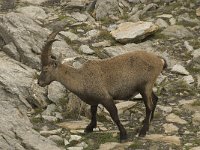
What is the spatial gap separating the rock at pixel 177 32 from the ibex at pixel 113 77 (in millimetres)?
5963

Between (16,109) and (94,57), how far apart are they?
504 cm

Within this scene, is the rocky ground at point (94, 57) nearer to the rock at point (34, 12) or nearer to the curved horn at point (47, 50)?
the rock at point (34, 12)

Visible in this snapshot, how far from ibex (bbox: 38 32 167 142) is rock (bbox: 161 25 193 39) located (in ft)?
19.6

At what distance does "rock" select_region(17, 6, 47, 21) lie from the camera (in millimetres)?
19359

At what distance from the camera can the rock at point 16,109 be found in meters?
10.3

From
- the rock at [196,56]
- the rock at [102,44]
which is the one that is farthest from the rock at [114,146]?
the rock at [102,44]

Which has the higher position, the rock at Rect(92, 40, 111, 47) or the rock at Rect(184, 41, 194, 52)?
the rock at Rect(184, 41, 194, 52)

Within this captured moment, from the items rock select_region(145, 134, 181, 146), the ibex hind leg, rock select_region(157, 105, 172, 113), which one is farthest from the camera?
rock select_region(157, 105, 172, 113)

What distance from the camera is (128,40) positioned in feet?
56.5

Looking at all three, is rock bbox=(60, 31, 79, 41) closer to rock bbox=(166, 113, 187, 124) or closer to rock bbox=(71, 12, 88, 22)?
rock bbox=(71, 12, 88, 22)

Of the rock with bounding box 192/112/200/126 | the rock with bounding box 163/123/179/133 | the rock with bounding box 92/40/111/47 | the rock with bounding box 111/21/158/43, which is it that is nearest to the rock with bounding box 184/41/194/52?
the rock with bounding box 111/21/158/43

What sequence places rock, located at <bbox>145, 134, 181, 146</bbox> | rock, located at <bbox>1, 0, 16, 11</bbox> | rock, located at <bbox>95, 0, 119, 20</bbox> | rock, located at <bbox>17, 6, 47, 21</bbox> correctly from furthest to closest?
rock, located at <bbox>1, 0, 16, 11</bbox>
rock, located at <bbox>95, 0, 119, 20</bbox>
rock, located at <bbox>17, 6, 47, 21</bbox>
rock, located at <bbox>145, 134, 181, 146</bbox>

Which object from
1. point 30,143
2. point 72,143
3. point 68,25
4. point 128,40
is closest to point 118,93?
point 72,143

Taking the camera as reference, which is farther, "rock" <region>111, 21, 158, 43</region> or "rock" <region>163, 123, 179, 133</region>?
"rock" <region>111, 21, 158, 43</region>
